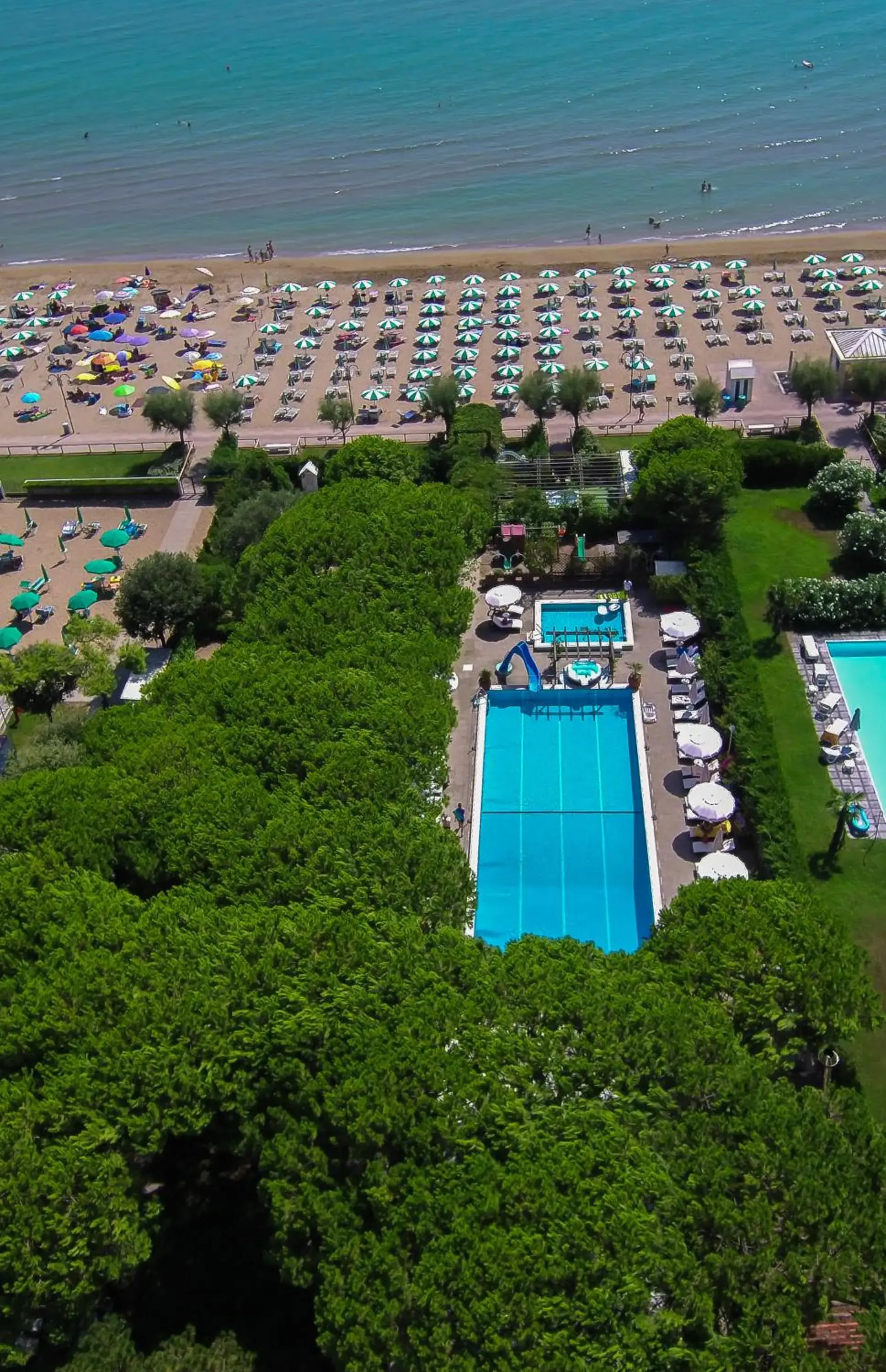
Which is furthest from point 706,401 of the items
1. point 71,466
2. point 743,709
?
point 71,466

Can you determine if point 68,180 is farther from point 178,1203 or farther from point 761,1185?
point 761,1185

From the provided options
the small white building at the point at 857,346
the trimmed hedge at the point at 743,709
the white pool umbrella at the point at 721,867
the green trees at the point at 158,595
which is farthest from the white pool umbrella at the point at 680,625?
the small white building at the point at 857,346

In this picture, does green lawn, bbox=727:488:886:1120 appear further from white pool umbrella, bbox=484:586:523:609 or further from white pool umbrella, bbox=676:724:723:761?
white pool umbrella, bbox=484:586:523:609

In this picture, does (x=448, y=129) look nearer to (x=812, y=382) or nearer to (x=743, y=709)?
(x=812, y=382)

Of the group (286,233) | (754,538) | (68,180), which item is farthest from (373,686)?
(68,180)

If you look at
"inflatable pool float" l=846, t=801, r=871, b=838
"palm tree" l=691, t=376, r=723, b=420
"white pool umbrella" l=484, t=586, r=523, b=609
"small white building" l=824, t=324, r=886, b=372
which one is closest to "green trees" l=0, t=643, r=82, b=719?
"white pool umbrella" l=484, t=586, r=523, b=609

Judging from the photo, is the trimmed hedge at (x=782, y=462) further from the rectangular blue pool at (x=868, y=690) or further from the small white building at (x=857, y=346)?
the rectangular blue pool at (x=868, y=690)

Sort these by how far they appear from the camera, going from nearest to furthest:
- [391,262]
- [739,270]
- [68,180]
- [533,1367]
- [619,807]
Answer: [533,1367] → [619,807] → [739,270] → [391,262] → [68,180]
